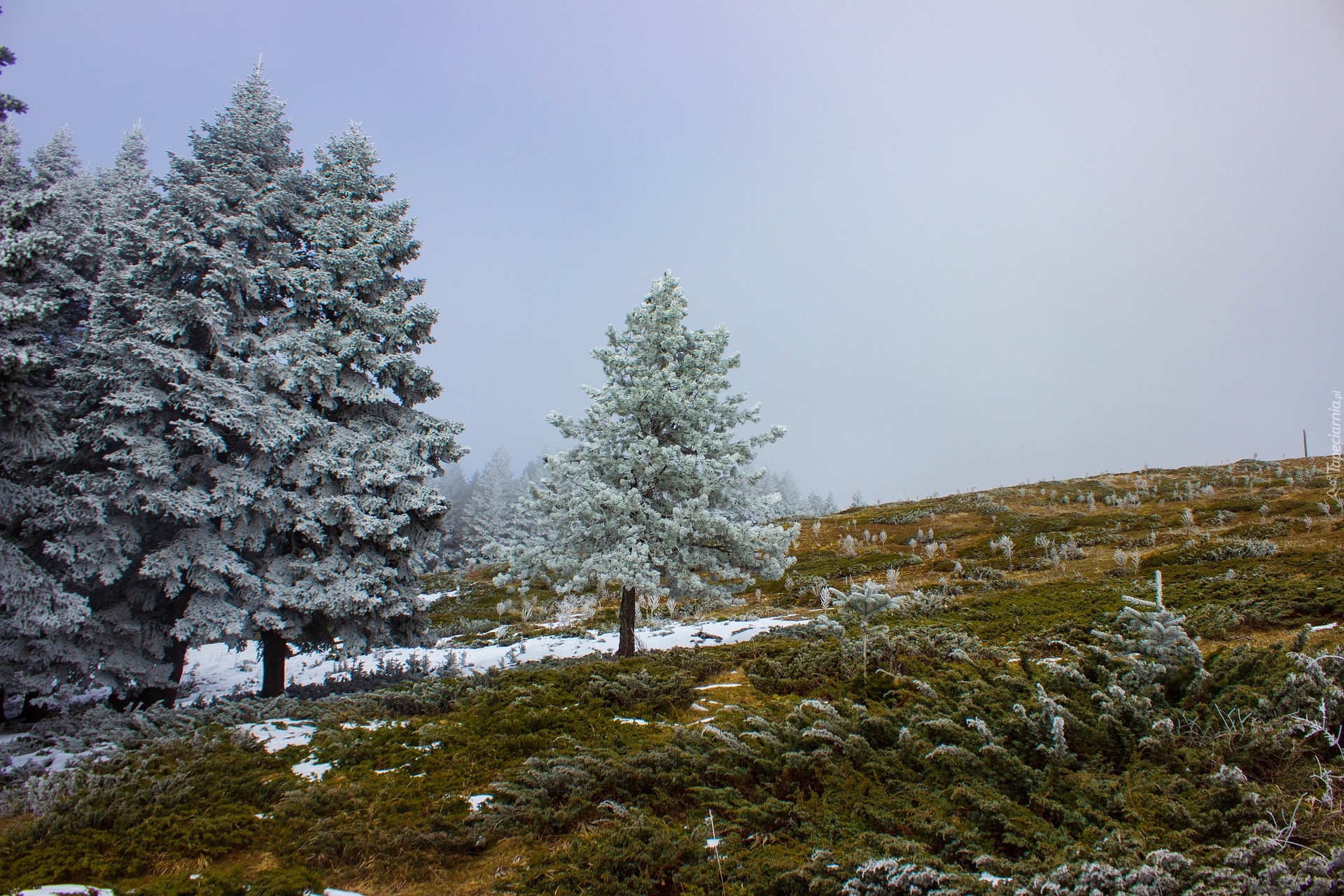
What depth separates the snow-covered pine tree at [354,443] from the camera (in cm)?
1130

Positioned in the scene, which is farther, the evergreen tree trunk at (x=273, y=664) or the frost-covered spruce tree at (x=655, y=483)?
the evergreen tree trunk at (x=273, y=664)

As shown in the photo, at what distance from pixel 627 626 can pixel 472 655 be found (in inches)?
251

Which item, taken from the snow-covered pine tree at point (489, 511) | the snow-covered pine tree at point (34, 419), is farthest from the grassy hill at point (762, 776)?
the snow-covered pine tree at point (489, 511)

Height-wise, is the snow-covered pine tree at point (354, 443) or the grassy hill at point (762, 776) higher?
the snow-covered pine tree at point (354, 443)

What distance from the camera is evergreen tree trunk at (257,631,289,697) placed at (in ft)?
39.3

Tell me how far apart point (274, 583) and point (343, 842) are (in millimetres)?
7267

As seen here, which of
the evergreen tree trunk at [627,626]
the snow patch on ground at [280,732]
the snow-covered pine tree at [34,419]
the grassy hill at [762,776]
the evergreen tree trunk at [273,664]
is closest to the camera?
the grassy hill at [762,776]

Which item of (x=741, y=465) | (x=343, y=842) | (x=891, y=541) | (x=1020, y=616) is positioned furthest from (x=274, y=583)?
(x=891, y=541)

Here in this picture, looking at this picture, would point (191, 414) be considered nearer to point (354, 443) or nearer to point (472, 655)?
point (354, 443)

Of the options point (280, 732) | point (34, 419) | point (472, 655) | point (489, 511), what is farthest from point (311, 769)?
point (489, 511)

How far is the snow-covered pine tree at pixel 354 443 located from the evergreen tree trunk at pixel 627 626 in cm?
398

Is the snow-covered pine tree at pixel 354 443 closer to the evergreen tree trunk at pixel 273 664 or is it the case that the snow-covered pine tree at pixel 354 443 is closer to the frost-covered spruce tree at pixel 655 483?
the evergreen tree trunk at pixel 273 664

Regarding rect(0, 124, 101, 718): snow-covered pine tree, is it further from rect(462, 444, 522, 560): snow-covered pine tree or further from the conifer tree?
rect(462, 444, 522, 560): snow-covered pine tree

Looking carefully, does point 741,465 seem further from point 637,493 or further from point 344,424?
point 344,424
